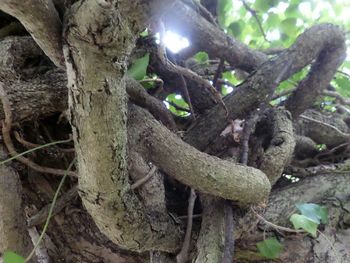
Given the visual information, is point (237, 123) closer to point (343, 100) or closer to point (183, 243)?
point (183, 243)

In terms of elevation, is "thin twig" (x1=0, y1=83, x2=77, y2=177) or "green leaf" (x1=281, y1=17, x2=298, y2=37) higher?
"green leaf" (x1=281, y1=17, x2=298, y2=37)

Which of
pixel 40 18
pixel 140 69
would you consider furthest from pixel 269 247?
pixel 40 18

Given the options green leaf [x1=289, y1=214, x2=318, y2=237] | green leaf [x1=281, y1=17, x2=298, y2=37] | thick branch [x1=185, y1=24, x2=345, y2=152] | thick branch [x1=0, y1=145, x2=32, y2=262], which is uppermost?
green leaf [x1=281, y1=17, x2=298, y2=37]

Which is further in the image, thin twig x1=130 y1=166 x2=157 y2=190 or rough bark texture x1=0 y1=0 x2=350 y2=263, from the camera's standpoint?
thin twig x1=130 y1=166 x2=157 y2=190

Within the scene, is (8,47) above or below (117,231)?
above

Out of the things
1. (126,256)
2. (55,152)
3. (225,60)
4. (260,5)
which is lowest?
(126,256)

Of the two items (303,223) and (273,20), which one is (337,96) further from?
(303,223)

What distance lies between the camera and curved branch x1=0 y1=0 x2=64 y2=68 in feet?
1.41

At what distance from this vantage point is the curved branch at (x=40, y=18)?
43 centimetres

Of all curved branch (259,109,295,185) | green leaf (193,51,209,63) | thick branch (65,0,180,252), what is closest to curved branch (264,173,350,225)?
curved branch (259,109,295,185)

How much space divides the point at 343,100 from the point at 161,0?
2.80 feet

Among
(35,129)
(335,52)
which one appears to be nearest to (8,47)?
(35,129)

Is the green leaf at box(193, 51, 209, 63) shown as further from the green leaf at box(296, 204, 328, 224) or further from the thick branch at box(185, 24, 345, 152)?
the green leaf at box(296, 204, 328, 224)

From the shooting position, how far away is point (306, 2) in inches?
48.2
